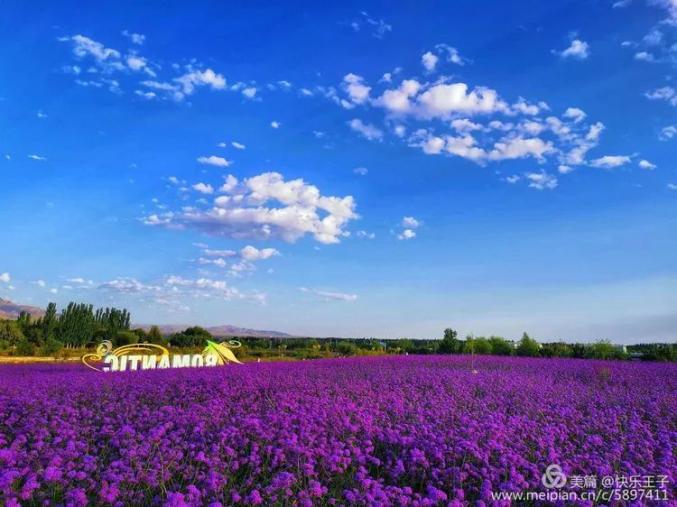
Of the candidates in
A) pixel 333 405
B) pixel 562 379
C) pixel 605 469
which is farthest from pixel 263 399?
pixel 562 379

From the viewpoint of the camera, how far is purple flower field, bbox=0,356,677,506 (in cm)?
366

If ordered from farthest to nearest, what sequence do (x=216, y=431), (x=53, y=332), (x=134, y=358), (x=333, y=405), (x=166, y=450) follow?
(x=53, y=332)
(x=134, y=358)
(x=333, y=405)
(x=216, y=431)
(x=166, y=450)

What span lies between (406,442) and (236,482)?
1443mm

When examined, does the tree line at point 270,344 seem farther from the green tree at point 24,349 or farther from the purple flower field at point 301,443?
the purple flower field at point 301,443

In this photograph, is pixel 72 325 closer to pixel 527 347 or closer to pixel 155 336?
pixel 155 336

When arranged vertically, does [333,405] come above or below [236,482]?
above

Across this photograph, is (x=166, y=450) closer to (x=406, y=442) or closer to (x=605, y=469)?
(x=406, y=442)

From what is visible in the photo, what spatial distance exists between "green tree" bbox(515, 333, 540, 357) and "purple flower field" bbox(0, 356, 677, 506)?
14956mm

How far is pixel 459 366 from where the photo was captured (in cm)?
1528

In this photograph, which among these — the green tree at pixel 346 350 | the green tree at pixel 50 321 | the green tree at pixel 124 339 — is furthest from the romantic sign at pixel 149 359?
the green tree at pixel 50 321

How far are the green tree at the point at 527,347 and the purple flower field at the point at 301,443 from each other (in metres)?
15.0

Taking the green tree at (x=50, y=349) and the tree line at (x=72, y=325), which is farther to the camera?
the tree line at (x=72, y=325)

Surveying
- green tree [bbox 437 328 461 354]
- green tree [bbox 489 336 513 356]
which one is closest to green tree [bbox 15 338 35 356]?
green tree [bbox 437 328 461 354]

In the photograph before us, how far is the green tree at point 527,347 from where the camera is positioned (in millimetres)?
22789
